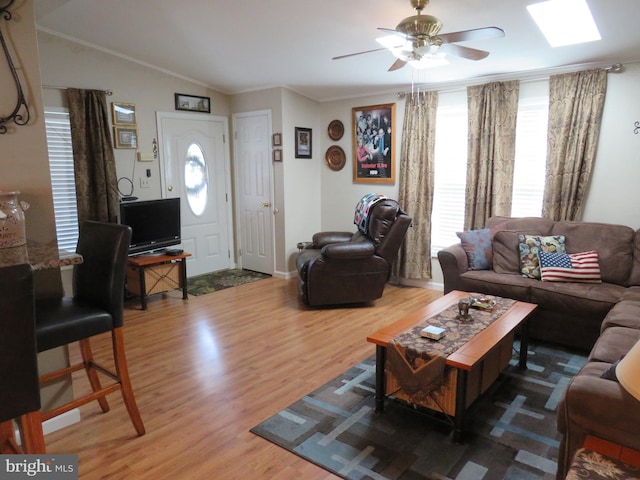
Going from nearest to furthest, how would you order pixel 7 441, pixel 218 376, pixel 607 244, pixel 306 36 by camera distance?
pixel 7 441 < pixel 218 376 < pixel 607 244 < pixel 306 36

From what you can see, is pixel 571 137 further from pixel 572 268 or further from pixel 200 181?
pixel 200 181

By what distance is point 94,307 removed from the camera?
7.18 feet

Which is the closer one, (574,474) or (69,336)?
(574,474)

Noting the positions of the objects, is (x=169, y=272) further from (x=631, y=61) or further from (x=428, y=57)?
(x=631, y=61)

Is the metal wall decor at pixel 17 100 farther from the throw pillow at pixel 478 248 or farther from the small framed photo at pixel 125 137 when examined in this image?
the throw pillow at pixel 478 248

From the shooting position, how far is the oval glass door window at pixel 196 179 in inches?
214

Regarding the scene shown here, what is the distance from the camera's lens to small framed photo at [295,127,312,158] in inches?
216

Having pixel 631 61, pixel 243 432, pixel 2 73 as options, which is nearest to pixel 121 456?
pixel 243 432

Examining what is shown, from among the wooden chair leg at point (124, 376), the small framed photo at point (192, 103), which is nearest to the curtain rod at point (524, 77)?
the small framed photo at point (192, 103)

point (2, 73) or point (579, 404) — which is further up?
point (2, 73)

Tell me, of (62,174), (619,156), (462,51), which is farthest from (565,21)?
(62,174)

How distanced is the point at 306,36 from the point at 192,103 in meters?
2.17

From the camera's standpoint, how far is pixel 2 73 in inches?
84.4

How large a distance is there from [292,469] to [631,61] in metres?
4.09
